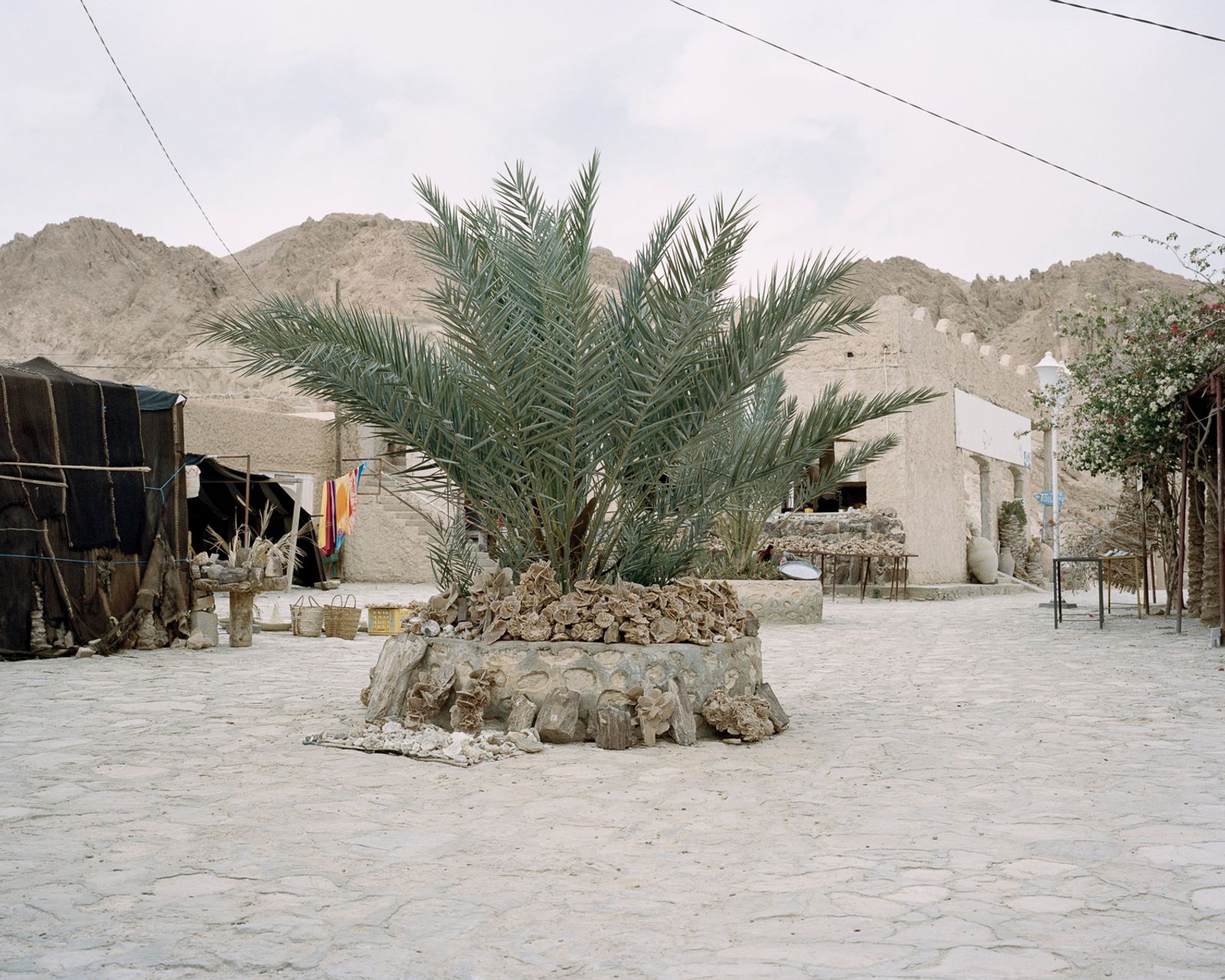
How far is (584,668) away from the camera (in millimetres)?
→ 5488

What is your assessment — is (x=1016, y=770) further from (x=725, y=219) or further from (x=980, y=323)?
(x=980, y=323)

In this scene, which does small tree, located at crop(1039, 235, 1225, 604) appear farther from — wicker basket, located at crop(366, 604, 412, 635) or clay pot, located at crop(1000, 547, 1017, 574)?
clay pot, located at crop(1000, 547, 1017, 574)

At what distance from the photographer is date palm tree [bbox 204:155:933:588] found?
17.9 feet

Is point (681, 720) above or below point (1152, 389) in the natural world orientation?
below

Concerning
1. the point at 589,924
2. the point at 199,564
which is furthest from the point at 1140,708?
the point at 199,564

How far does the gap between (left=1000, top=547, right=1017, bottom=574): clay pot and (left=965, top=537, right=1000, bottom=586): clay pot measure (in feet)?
6.28

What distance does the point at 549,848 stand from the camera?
3.58 metres

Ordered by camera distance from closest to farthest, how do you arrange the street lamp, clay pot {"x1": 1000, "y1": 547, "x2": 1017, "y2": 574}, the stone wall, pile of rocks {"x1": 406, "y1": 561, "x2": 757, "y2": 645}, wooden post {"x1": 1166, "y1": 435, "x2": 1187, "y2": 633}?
1. pile of rocks {"x1": 406, "y1": 561, "x2": 757, "y2": 645}
2. wooden post {"x1": 1166, "y1": 435, "x2": 1187, "y2": 633}
3. the street lamp
4. the stone wall
5. clay pot {"x1": 1000, "y1": 547, "x2": 1017, "y2": 574}

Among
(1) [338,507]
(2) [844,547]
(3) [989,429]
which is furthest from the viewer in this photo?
(3) [989,429]

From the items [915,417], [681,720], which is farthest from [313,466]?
[681,720]

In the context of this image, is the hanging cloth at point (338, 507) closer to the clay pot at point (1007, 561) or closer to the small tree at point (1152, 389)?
the small tree at point (1152, 389)

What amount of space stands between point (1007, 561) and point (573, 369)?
19881 mm

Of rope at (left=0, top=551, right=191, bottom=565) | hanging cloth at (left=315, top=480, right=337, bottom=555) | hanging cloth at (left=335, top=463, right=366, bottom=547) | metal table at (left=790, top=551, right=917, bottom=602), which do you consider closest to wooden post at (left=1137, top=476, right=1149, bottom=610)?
metal table at (left=790, top=551, right=917, bottom=602)

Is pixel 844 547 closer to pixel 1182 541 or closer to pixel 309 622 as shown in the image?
pixel 1182 541
